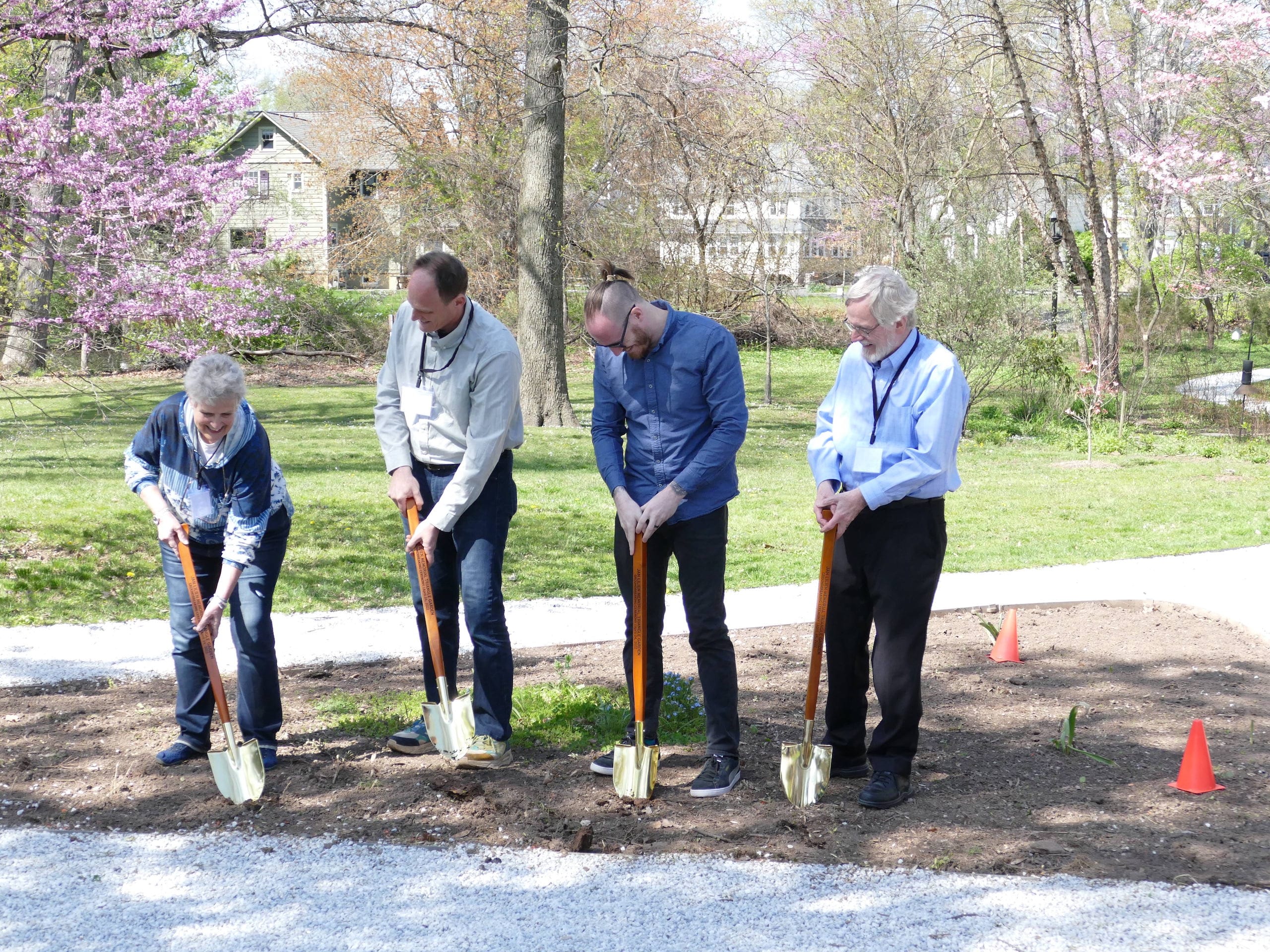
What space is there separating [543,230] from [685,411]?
11904 mm

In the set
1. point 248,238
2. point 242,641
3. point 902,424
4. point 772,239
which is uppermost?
point 772,239

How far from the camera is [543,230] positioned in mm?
15469

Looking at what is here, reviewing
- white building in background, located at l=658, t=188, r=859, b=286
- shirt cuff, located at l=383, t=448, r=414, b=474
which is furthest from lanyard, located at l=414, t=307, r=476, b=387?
white building in background, located at l=658, t=188, r=859, b=286

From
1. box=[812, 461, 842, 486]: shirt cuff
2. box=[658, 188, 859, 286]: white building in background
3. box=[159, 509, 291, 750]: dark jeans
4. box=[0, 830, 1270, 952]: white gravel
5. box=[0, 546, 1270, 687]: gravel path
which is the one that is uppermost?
box=[658, 188, 859, 286]: white building in background

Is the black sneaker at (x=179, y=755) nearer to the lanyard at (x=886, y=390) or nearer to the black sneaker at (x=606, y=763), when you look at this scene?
the black sneaker at (x=606, y=763)

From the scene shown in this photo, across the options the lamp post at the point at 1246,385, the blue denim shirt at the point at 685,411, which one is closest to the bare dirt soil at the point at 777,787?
the blue denim shirt at the point at 685,411

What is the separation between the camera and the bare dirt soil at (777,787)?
375 centimetres

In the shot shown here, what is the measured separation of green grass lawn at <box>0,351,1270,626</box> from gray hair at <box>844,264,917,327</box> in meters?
4.30

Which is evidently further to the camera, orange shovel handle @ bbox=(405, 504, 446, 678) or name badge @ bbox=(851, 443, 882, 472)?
orange shovel handle @ bbox=(405, 504, 446, 678)

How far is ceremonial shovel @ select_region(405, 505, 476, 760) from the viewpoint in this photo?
4.27 m

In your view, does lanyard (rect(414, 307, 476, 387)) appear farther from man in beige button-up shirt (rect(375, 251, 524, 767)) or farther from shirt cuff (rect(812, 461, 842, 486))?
shirt cuff (rect(812, 461, 842, 486))

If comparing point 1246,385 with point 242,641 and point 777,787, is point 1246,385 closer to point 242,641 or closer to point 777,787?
point 777,787

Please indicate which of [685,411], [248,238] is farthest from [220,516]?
[248,238]

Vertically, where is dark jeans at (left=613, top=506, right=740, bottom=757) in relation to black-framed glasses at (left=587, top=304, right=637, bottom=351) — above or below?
below
